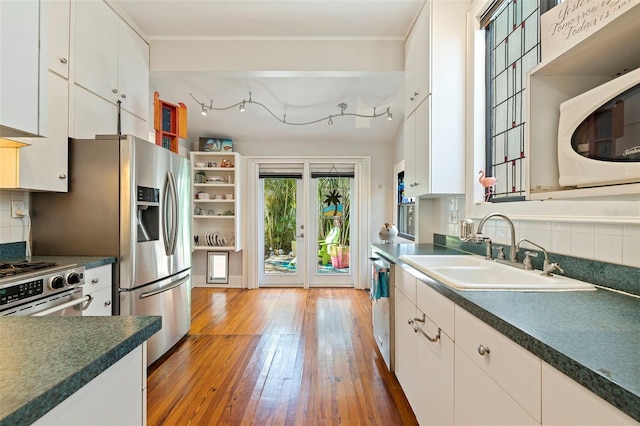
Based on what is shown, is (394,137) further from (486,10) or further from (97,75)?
(97,75)

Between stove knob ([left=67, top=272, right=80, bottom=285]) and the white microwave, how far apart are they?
2.34 m

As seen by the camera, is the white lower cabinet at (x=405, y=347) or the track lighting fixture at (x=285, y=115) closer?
the white lower cabinet at (x=405, y=347)

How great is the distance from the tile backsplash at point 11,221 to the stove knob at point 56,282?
68cm

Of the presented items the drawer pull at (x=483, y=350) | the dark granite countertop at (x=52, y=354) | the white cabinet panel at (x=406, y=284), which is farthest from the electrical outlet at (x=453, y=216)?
the dark granite countertop at (x=52, y=354)

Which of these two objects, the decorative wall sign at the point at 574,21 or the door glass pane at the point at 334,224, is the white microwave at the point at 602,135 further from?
the door glass pane at the point at 334,224

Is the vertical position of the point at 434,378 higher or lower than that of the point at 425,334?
lower

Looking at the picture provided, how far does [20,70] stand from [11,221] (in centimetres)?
122

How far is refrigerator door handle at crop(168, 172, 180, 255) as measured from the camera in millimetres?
2578

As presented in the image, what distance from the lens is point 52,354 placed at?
615mm

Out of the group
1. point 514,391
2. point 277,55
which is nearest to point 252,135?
point 277,55

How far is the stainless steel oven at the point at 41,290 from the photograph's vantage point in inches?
54.4

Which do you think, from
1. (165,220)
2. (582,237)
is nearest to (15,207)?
(165,220)

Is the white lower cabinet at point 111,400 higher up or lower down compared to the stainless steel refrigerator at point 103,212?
lower down

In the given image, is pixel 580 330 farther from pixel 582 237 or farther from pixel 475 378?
pixel 582 237
